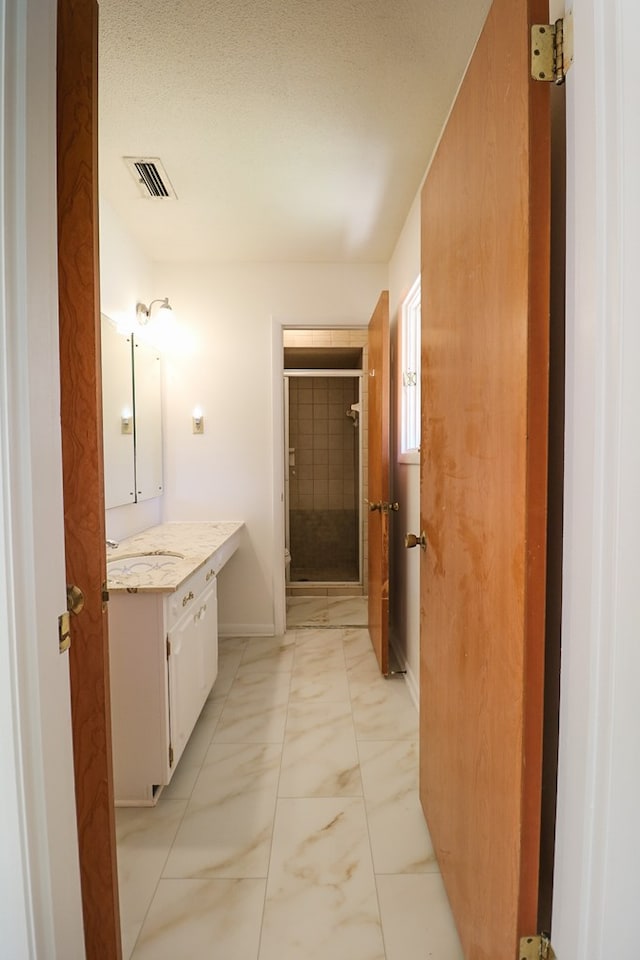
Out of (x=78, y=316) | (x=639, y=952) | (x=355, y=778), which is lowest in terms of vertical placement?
(x=355, y=778)

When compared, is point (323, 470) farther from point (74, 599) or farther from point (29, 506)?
point (29, 506)

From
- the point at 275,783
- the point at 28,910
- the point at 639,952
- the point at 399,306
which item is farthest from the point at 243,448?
the point at 639,952

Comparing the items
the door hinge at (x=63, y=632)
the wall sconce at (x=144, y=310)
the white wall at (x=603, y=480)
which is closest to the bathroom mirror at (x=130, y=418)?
the wall sconce at (x=144, y=310)

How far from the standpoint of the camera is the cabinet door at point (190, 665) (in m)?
1.58

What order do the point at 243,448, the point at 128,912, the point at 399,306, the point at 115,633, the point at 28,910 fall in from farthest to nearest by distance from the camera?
the point at 243,448, the point at 399,306, the point at 115,633, the point at 128,912, the point at 28,910

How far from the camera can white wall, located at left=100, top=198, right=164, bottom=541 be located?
225 centimetres

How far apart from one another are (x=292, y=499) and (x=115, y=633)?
3.40 m

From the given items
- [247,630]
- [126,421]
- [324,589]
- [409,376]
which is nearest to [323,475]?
[324,589]

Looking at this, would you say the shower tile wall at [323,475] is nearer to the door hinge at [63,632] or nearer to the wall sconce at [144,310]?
the wall sconce at [144,310]

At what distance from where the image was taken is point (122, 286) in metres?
2.47

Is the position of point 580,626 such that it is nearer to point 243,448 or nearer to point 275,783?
point 275,783

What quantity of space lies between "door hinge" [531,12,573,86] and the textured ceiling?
2.58ft

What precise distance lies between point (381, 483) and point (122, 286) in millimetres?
1853

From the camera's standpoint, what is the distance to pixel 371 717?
205cm
